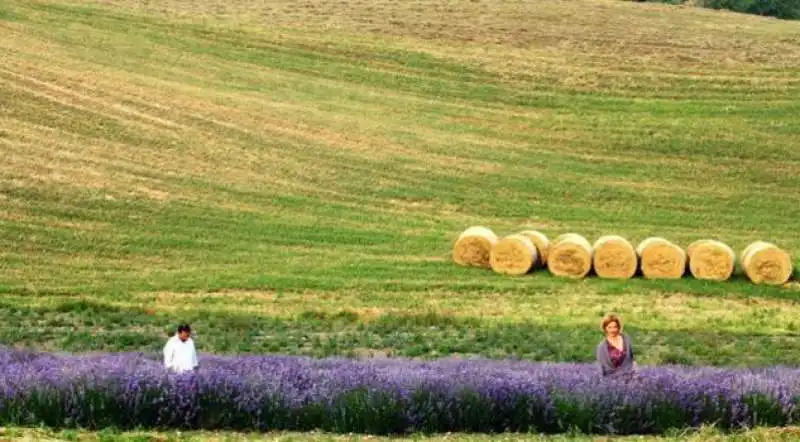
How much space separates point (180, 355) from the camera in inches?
593

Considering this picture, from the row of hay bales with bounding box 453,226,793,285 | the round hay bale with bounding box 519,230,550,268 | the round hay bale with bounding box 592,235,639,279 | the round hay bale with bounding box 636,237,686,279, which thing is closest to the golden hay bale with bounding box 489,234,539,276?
the row of hay bales with bounding box 453,226,793,285

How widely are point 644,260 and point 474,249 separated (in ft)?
11.8

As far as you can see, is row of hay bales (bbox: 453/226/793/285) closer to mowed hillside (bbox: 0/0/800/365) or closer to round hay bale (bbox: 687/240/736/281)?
round hay bale (bbox: 687/240/736/281)

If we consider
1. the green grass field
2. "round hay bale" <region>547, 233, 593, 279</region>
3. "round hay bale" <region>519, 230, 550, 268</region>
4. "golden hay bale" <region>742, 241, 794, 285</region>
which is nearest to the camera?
the green grass field

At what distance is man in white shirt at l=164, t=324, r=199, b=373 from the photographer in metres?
14.9

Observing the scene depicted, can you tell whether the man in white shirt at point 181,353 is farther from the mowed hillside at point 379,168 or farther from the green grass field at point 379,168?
the mowed hillside at point 379,168

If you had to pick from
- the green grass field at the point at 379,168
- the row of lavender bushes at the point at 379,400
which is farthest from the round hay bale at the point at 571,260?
the row of lavender bushes at the point at 379,400

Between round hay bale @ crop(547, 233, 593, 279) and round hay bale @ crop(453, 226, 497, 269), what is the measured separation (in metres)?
1.45

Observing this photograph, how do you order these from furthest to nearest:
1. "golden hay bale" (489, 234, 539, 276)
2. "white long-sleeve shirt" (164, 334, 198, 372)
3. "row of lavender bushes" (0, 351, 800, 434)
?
"golden hay bale" (489, 234, 539, 276) → "white long-sleeve shirt" (164, 334, 198, 372) → "row of lavender bushes" (0, 351, 800, 434)

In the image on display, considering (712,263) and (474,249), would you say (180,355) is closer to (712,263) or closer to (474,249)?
(474,249)

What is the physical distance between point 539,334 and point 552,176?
20164 mm

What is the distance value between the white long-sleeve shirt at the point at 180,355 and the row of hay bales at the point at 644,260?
52.8ft

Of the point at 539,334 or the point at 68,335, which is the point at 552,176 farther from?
the point at 68,335

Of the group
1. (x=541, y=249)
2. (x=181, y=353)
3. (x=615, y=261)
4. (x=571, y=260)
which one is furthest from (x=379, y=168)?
(x=181, y=353)
